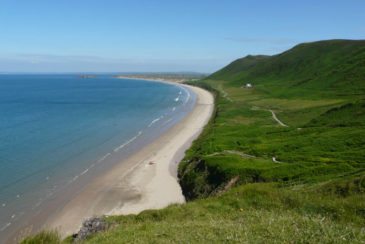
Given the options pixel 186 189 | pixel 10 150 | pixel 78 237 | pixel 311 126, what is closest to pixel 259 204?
pixel 78 237

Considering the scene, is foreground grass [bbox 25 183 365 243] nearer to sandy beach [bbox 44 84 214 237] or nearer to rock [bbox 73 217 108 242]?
rock [bbox 73 217 108 242]

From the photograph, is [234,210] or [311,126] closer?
[234,210]

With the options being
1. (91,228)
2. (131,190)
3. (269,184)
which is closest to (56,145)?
(131,190)

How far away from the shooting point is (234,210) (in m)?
21.5

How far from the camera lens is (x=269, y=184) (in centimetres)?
2805

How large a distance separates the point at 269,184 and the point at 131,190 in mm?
23355

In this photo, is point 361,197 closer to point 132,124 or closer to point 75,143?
point 75,143

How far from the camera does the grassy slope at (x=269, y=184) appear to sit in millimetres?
15324

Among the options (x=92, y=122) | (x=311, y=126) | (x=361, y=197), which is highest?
(x=361, y=197)

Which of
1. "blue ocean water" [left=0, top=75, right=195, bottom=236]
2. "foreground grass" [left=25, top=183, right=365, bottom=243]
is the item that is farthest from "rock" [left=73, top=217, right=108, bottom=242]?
"blue ocean water" [left=0, top=75, right=195, bottom=236]

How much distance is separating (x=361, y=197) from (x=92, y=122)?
296ft

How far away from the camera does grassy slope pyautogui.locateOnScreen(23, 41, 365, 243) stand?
15324 millimetres

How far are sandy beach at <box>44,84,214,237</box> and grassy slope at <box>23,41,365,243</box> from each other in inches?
103

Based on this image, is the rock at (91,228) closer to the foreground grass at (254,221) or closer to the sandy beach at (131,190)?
the foreground grass at (254,221)
